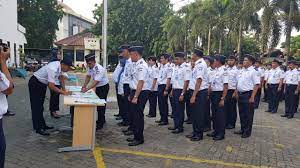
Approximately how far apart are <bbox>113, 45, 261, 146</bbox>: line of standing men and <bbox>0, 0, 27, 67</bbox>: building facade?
Result: 19.3 metres

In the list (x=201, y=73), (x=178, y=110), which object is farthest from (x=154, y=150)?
(x=201, y=73)

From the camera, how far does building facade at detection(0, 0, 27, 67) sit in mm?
25500

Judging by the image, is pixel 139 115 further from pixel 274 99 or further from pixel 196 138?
pixel 274 99

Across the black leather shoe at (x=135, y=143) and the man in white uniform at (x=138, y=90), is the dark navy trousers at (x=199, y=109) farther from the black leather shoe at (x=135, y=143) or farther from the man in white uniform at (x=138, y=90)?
the black leather shoe at (x=135, y=143)

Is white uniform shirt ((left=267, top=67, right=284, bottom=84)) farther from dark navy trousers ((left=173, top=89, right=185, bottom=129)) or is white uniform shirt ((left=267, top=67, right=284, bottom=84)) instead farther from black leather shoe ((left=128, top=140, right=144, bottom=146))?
black leather shoe ((left=128, top=140, right=144, bottom=146))

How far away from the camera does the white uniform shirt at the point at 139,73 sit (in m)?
6.60

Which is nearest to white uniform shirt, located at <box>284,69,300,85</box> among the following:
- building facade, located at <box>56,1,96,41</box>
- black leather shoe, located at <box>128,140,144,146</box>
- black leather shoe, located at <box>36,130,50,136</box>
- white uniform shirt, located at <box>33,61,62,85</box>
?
black leather shoe, located at <box>128,140,144,146</box>

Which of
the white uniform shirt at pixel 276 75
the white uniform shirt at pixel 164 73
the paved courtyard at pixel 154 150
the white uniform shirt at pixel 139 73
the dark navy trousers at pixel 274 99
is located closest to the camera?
the paved courtyard at pixel 154 150

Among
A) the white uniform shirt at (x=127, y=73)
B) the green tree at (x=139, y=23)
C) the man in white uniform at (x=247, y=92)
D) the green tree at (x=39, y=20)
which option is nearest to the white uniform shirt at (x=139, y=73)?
the white uniform shirt at (x=127, y=73)

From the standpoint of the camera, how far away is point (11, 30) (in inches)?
1093

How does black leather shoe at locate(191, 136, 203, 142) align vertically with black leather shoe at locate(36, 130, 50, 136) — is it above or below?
below

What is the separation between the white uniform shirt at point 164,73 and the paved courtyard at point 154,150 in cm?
134

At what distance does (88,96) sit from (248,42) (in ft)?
158

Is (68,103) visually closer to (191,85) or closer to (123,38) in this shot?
(191,85)
